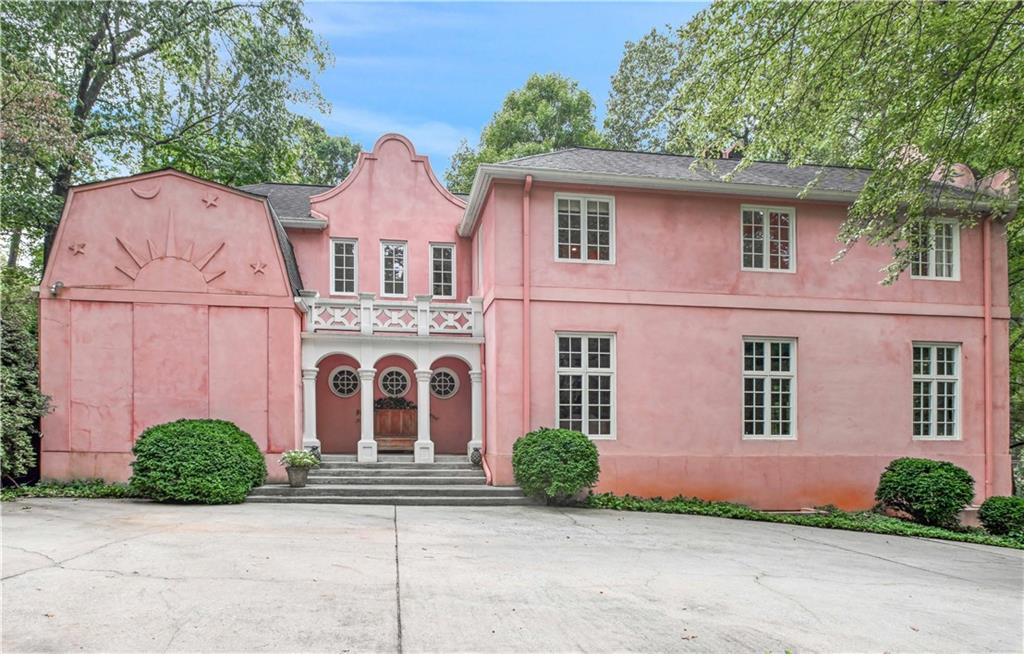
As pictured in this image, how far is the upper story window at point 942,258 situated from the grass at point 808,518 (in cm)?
525

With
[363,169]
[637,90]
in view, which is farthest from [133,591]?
[637,90]

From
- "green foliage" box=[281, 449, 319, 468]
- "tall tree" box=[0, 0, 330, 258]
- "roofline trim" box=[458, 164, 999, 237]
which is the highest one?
"tall tree" box=[0, 0, 330, 258]

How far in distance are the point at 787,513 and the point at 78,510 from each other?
474 inches

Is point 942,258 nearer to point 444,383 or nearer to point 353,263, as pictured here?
point 444,383

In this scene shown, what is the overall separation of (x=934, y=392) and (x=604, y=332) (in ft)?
24.0

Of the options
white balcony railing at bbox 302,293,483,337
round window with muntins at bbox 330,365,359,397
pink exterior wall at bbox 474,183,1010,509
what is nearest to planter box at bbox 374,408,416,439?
round window with muntins at bbox 330,365,359,397

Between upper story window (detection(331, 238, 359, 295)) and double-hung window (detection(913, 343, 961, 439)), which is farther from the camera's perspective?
upper story window (detection(331, 238, 359, 295))

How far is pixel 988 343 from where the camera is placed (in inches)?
531

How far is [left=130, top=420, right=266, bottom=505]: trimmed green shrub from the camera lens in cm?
1002

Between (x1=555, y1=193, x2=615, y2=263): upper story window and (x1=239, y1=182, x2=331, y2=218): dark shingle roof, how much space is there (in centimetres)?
672

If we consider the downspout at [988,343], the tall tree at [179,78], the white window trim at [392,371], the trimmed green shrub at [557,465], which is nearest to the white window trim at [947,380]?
the downspout at [988,343]

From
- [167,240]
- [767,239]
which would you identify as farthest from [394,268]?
[767,239]

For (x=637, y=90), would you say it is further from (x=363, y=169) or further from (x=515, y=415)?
(x=515, y=415)

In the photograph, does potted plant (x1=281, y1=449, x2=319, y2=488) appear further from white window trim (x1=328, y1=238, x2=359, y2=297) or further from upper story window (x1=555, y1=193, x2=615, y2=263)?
upper story window (x1=555, y1=193, x2=615, y2=263)
